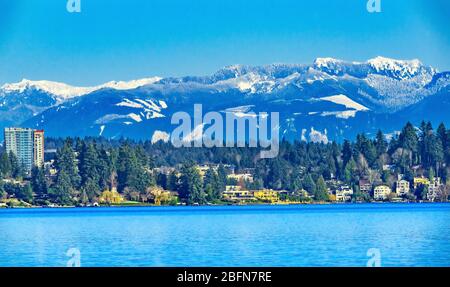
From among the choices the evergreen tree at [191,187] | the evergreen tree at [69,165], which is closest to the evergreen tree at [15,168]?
the evergreen tree at [69,165]

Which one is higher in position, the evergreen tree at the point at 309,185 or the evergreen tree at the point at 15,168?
the evergreen tree at the point at 15,168

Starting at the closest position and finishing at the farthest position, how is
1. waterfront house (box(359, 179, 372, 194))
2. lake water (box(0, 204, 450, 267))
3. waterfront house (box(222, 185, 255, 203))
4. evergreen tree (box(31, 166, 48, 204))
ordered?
lake water (box(0, 204, 450, 267)) < evergreen tree (box(31, 166, 48, 204)) < waterfront house (box(222, 185, 255, 203)) < waterfront house (box(359, 179, 372, 194))

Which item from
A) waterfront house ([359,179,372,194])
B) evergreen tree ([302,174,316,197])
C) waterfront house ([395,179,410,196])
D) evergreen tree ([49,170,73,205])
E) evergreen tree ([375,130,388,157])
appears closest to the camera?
evergreen tree ([49,170,73,205])

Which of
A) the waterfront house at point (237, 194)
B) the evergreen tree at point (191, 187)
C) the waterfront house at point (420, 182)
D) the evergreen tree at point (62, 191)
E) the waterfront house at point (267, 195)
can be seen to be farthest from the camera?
the waterfront house at point (420, 182)

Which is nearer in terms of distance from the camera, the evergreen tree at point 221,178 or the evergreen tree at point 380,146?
the evergreen tree at point 221,178

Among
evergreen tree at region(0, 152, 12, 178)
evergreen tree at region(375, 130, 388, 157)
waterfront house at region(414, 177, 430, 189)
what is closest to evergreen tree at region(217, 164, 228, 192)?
evergreen tree at region(375, 130, 388, 157)

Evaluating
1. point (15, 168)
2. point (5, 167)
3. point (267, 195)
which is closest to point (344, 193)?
point (267, 195)

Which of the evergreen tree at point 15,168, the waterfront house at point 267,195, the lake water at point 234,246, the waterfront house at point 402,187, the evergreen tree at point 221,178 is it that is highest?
the evergreen tree at point 15,168

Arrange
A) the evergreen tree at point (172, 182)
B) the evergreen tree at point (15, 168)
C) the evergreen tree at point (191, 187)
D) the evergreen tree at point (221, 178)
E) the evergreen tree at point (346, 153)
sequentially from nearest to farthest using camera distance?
the evergreen tree at point (191, 187) < the evergreen tree at point (172, 182) < the evergreen tree at point (221, 178) < the evergreen tree at point (15, 168) < the evergreen tree at point (346, 153)

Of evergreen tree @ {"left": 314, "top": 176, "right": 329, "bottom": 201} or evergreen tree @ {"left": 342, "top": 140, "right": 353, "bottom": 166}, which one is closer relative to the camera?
evergreen tree @ {"left": 314, "top": 176, "right": 329, "bottom": 201}

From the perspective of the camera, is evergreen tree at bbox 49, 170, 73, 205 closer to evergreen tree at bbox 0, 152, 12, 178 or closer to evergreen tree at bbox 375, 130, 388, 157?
evergreen tree at bbox 0, 152, 12, 178

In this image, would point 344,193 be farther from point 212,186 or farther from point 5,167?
point 5,167

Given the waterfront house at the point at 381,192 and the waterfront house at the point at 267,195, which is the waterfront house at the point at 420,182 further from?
the waterfront house at the point at 267,195
